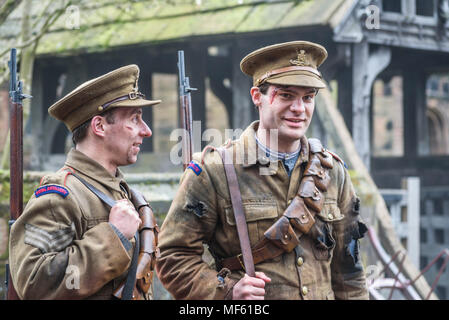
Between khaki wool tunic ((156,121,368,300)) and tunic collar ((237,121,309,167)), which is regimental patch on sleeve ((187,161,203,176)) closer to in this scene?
khaki wool tunic ((156,121,368,300))

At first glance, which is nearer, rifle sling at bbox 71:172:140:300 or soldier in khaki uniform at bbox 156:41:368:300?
rifle sling at bbox 71:172:140:300

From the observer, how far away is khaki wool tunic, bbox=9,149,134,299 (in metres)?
2.70

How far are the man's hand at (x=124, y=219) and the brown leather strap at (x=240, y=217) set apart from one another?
0.50 m

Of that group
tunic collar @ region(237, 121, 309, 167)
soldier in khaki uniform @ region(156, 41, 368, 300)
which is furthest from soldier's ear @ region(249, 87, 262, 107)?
tunic collar @ region(237, 121, 309, 167)

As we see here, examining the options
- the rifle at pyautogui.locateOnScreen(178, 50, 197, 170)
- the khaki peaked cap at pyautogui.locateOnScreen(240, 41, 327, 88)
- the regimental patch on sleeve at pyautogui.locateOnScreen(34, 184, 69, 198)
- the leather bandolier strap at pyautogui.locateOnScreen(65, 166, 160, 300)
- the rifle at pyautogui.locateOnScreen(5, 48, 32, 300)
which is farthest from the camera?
the rifle at pyautogui.locateOnScreen(178, 50, 197, 170)

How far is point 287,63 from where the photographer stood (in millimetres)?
3350

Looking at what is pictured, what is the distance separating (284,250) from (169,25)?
790 centimetres

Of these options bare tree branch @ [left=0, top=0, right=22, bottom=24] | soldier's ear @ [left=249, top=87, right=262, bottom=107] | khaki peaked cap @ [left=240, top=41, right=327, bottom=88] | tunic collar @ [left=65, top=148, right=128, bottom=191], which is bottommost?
tunic collar @ [left=65, top=148, right=128, bottom=191]

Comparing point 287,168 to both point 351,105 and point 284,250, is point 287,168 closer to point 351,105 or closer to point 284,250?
point 284,250

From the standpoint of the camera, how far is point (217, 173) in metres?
3.28

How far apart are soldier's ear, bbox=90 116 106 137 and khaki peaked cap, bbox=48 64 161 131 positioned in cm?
3

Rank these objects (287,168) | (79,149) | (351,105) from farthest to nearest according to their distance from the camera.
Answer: (351,105) < (287,168) < (79,149)

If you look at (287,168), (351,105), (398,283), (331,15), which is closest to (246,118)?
(351,105)

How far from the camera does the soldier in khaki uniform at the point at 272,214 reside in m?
3.18
